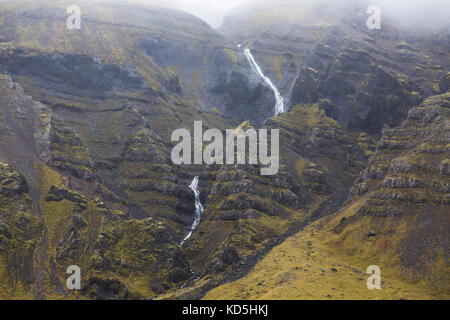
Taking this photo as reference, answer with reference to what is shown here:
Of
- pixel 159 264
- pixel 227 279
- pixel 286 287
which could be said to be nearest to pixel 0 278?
pixel 159 264
